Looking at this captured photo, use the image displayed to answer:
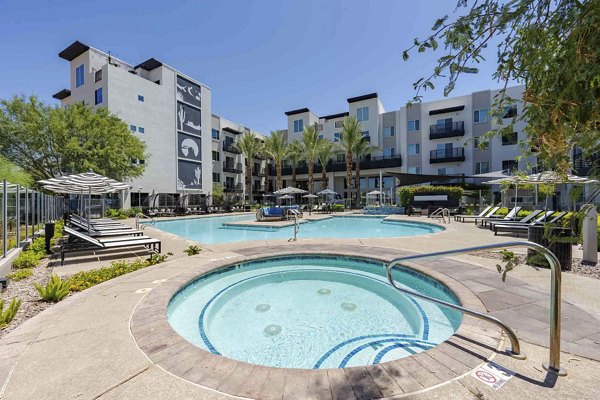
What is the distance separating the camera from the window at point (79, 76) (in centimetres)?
2812

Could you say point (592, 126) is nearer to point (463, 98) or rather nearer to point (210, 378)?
point (210, 378)

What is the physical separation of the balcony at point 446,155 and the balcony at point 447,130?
1.76m

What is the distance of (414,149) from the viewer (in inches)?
1366

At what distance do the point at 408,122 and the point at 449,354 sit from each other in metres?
36.5

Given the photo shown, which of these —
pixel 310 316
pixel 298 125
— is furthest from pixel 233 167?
pixel 310 316

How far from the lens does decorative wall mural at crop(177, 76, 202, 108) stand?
32719mm

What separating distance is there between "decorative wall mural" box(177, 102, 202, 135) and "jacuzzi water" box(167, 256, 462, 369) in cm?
3094

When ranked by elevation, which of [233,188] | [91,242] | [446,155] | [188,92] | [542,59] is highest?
[188,92]

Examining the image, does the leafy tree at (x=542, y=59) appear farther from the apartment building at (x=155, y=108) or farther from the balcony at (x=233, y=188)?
the balcony at (x=233, y=188)

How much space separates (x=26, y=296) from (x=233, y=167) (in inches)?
1585

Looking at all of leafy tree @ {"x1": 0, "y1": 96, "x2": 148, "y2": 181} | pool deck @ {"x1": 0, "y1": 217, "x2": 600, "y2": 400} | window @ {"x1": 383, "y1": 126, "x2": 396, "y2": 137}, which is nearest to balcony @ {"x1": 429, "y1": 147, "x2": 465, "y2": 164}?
window @ {"x1": 383, "y1": 126, "x2": 396, "y2": 137}

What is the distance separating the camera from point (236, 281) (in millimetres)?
6070

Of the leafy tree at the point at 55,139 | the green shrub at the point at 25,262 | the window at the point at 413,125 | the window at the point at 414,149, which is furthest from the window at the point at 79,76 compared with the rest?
the window at the point at 414,149

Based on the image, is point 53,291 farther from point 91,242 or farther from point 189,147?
point 189,147
